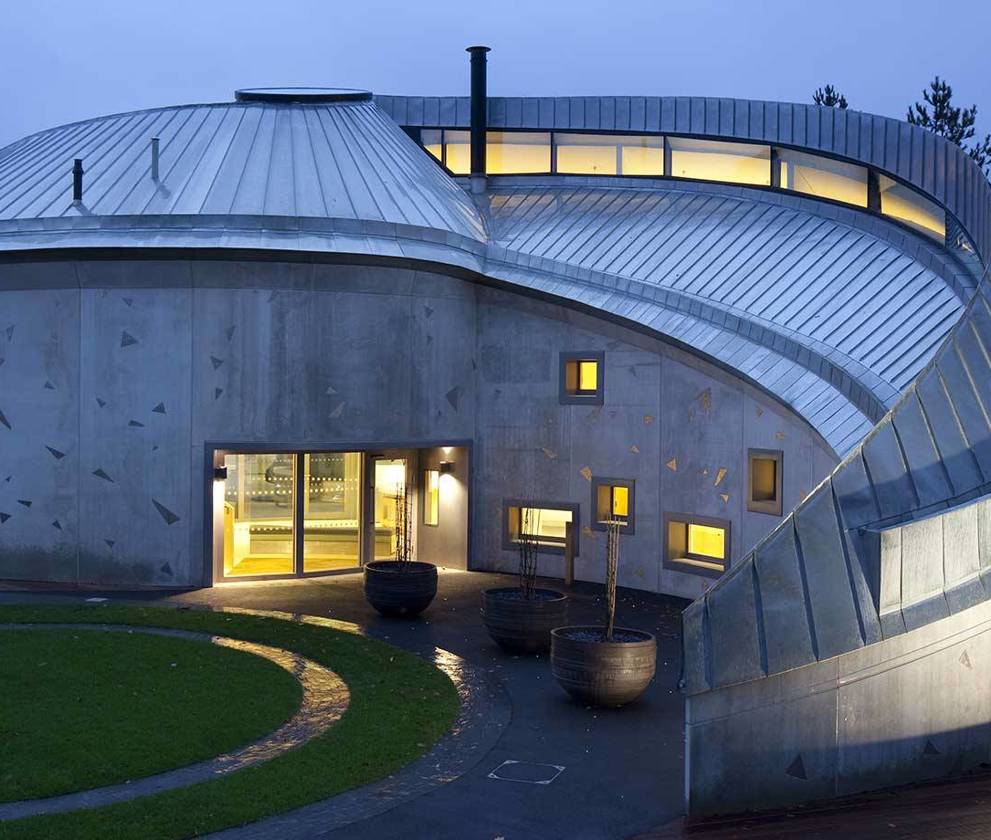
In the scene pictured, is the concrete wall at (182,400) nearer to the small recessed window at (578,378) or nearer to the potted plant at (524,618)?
the small recessed window at (578,378)

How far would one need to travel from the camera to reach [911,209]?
22375mm

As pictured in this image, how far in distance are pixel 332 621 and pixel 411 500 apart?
20.9 ft

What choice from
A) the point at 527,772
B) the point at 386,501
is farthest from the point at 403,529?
the point at 527,772

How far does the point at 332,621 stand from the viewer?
20.0m

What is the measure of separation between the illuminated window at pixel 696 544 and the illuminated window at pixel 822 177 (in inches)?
286

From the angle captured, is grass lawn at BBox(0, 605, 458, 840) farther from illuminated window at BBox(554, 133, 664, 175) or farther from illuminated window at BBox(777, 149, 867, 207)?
illuminated window at BBox(554, 133, 664, 175)

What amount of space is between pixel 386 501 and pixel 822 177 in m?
11.3

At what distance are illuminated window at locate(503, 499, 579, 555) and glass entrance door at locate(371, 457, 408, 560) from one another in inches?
91.0

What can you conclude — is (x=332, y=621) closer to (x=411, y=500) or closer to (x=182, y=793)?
(x=411, y=500)

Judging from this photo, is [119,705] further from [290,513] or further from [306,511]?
[306,511]

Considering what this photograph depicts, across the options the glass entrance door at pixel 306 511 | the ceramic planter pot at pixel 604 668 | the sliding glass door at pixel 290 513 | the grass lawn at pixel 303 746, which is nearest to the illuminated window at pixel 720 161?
the glass entrance door at pixel 306 511

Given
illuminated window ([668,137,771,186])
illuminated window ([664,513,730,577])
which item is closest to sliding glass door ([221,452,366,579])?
illuminated window ([664,513,730,577])

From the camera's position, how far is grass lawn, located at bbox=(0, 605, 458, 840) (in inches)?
414

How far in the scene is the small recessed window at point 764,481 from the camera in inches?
805
